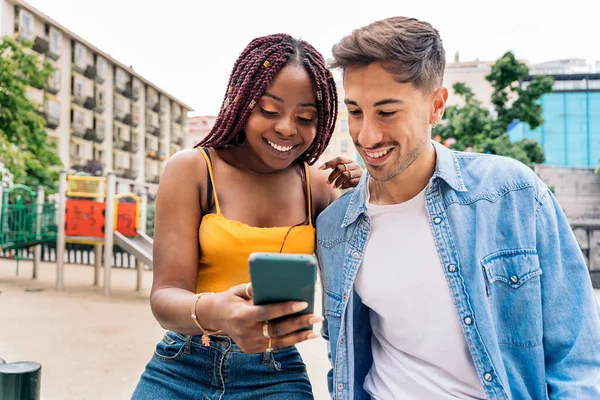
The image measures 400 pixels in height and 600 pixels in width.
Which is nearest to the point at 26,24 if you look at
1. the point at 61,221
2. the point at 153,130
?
the point at 153,130

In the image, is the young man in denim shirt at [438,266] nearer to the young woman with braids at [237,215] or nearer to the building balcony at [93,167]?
the young woman with braids at [237,215]

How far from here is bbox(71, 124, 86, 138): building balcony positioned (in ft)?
95.6

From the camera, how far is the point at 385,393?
1.70 metres

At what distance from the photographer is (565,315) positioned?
156 cm

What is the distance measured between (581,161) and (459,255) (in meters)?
25.5

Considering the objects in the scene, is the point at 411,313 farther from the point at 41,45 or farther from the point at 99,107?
the point at 99,107

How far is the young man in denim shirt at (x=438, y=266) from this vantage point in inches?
61.2

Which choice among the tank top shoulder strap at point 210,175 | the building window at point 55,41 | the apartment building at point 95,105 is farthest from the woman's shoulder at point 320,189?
the building window at point 55,41

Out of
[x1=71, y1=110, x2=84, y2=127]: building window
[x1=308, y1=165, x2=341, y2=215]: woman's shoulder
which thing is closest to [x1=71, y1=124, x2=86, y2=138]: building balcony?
[x1=71, y1=110, x2=84, y2=127]: building window

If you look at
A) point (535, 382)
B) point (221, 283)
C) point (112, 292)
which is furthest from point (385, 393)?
point (112, 292)

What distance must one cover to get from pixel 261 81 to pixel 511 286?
3.28 ft

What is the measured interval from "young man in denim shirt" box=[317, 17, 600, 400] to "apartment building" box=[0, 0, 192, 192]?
22.1 metres

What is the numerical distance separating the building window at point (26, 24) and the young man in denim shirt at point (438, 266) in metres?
26.7

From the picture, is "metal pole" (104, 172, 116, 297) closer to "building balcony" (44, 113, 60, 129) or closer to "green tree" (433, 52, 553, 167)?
"green tree" (433, 52, 553, 167)
